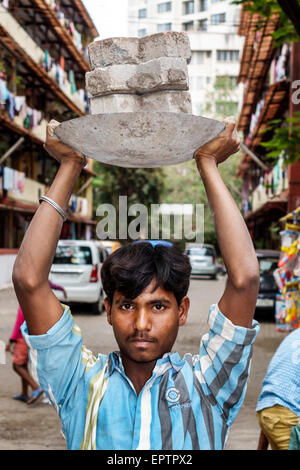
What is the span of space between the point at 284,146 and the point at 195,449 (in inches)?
174

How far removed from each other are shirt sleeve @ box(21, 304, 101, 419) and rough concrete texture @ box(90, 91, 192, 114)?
61 centimetres

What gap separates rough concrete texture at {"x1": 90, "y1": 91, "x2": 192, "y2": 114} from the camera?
166 cm

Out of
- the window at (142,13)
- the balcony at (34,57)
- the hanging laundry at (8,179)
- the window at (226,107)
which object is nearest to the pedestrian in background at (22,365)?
the window at (142,13)

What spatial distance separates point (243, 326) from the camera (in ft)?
5.03

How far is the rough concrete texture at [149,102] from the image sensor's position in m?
1.66

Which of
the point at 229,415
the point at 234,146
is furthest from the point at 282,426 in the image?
the point at 234,146

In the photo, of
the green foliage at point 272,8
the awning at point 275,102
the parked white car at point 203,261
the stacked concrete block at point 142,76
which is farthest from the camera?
the parked white car at point 203,261

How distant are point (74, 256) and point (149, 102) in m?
11.5

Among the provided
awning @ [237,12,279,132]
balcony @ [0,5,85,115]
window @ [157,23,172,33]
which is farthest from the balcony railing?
window @ [157,23,172,33]

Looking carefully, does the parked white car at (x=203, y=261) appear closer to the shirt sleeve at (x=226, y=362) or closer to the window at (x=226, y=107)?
the window at (x=226, y=107)

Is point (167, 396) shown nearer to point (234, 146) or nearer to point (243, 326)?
point (243, 326)

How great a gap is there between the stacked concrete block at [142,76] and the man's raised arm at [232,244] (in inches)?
6.8

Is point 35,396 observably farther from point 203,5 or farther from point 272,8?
point 272,8
